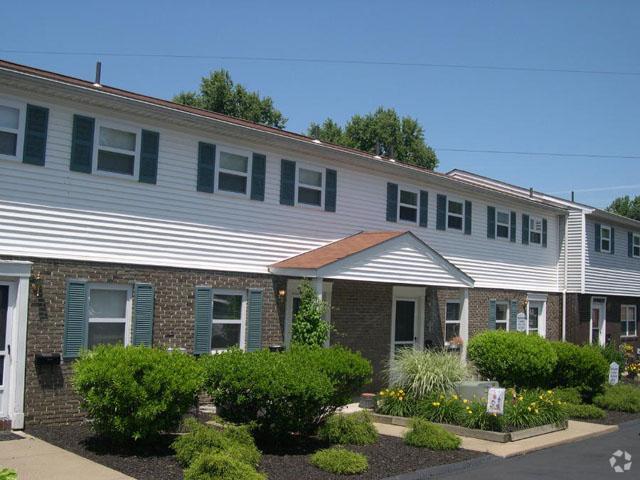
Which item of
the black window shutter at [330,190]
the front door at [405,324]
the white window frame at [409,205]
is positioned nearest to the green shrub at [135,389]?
the black window shutter at [330,190]

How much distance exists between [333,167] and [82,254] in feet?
20.9

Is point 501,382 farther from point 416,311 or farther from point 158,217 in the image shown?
point 158,217

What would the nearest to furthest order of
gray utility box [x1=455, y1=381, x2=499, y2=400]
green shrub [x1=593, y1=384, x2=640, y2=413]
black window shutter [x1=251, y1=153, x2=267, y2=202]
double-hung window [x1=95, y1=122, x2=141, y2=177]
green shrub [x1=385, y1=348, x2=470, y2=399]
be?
double-hung window [x1=95, y1=122, x2=141, y2=177]
gray utility box [x1=455, y1=381, x2=499, y2=400]
green shrub [x1=385, y1=348, x2=470, y2=399]
black window shutter [x1=251, y1=153, x2=267, y2=202]
green shrub [x1=593, y1=384, x2=640, y2=413]

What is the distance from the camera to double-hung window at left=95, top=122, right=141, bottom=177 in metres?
12.1

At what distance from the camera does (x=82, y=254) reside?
11.8 meters

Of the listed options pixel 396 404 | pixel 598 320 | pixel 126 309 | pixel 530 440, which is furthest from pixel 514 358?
pixel 598 320

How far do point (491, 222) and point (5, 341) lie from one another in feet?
47.0

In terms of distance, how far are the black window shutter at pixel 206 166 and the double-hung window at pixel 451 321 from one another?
8470mm

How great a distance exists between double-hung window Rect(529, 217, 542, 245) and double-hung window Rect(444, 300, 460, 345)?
4876 millimetres

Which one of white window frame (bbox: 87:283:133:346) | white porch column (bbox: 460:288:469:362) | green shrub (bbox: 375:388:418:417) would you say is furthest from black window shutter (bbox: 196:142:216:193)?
white porch column (bbox: 460:288:469:362)

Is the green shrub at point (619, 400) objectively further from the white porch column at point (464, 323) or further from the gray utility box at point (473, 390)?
the gray utility box at point (473, 390)

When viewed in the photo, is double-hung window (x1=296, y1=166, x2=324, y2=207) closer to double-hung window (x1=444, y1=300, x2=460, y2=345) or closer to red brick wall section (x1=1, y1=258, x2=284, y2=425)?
red brick wall section (x1=1, y1=258, x2=284, y2=425)

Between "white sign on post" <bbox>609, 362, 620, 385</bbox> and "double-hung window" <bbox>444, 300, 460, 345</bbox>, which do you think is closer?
"white sign on post" <bbox>609, 362, 620, 385</bbox>

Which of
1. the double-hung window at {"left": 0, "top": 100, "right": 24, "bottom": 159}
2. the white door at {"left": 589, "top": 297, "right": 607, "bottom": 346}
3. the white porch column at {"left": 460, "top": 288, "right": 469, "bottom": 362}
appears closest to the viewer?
the double-hung window at {"left": 0, "top": 100, "right": 24, "bottom": 159}
